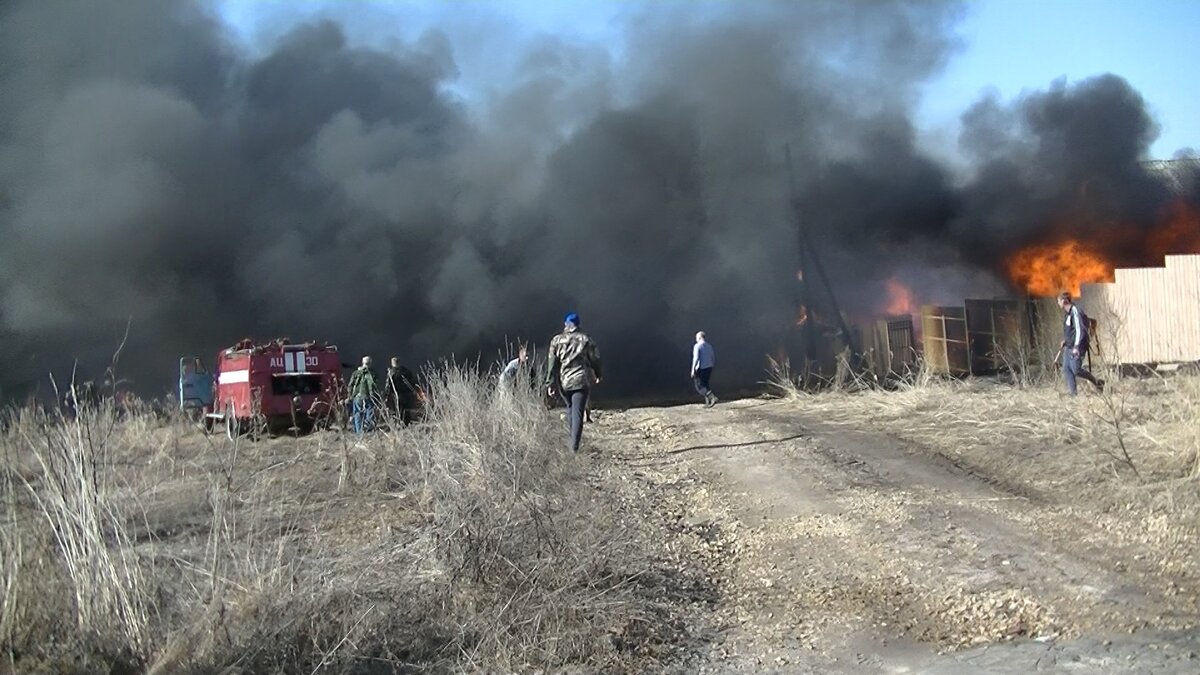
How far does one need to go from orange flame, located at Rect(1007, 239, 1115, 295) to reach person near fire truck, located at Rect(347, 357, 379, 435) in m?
17.8

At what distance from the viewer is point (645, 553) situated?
5879mm

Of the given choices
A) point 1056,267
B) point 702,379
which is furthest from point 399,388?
point 1056,267

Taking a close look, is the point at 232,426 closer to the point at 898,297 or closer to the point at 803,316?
the point at 803,316

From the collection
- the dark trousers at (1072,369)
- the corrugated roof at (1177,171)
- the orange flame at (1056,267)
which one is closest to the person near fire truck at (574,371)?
the dark trousers at (1072,369)

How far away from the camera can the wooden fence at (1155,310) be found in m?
15.4

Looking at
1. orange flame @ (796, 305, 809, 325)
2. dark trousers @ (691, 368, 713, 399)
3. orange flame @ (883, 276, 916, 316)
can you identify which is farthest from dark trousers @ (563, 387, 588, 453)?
orange flame @ (883, 276, 916, 316)

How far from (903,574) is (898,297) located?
68.1 ft

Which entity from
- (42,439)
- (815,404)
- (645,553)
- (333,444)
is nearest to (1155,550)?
(645,553)

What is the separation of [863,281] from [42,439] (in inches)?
907

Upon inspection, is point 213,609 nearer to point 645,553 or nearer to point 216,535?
point 216,535

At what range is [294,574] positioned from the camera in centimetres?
416

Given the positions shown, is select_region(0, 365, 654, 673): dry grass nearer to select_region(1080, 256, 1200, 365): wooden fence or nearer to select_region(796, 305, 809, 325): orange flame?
select_region(1080, 256, 1200, 365): wooden fence

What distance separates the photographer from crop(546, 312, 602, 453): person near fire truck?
8953mm

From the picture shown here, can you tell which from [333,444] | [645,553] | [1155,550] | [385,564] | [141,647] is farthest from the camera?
[333,444]
